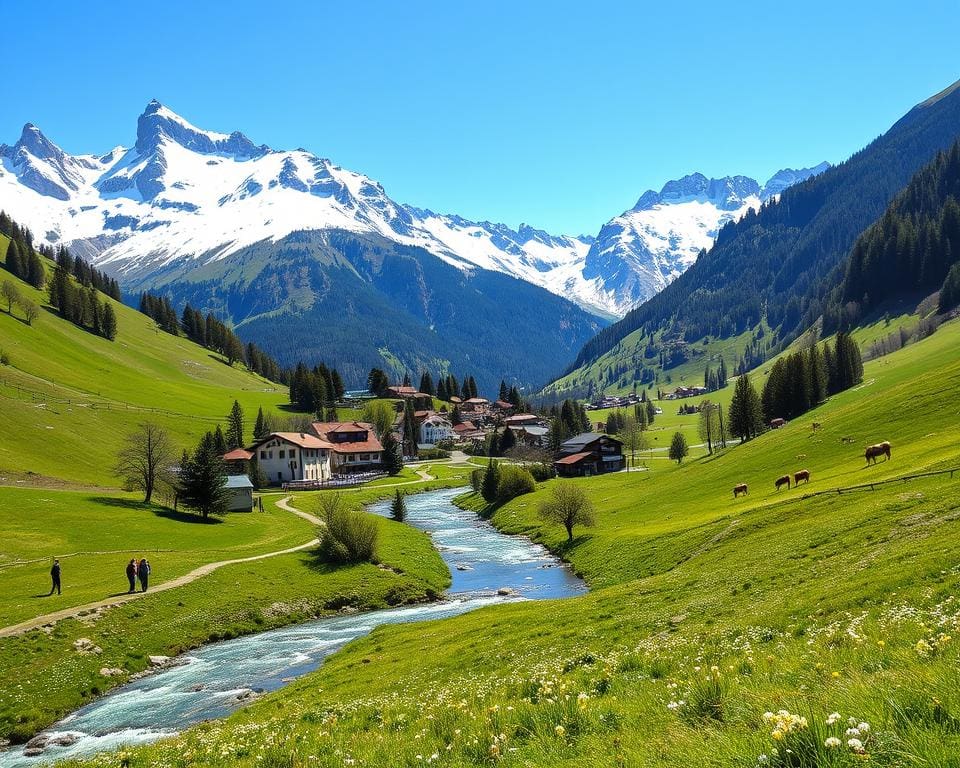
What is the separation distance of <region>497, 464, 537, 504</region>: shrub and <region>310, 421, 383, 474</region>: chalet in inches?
2653

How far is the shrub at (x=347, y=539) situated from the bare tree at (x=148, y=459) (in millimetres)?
30556

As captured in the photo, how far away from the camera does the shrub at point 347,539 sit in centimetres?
6819

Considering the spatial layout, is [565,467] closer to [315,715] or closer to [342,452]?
[342,452]

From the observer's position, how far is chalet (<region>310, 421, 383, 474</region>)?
6863 inches

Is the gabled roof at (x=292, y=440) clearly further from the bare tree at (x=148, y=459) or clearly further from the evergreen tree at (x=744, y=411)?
the evergreen tree at (x=744, y=411)

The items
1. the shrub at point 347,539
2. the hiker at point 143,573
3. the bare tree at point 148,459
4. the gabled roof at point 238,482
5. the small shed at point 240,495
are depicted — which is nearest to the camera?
the hiker at point 143,573

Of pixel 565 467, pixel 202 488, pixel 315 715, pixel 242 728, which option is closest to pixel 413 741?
pixel 315 715

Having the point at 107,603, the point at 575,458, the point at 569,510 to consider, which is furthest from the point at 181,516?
the point at 575,458

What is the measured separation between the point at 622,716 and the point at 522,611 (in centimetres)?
3324

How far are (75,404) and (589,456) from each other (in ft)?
356

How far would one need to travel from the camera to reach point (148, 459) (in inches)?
3420

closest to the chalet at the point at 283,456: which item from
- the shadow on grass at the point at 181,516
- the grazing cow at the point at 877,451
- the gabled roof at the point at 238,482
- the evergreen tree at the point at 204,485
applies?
the gabled roof at the point at 238,482

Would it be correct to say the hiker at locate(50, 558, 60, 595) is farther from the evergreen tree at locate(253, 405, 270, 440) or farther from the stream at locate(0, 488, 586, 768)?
the evergreen tree at locate(253, 405, 270, 440)

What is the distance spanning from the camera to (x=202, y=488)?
8406cm
